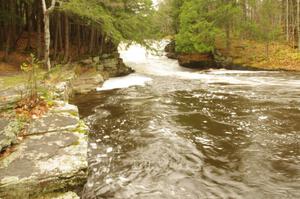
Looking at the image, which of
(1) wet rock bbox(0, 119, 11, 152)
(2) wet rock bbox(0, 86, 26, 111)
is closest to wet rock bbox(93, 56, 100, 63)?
(2) wet rock bbox(0, 86, 26, 111)

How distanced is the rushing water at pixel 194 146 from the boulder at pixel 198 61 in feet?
48.7

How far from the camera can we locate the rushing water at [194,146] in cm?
446

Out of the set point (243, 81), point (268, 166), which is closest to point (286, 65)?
point (243, 81)

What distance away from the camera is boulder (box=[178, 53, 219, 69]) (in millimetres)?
26236

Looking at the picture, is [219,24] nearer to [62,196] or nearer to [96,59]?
[96,59]

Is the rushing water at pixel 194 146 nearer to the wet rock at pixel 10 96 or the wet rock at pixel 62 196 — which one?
the wet rock at pixel 62 196

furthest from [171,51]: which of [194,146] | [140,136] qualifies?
[194,146]

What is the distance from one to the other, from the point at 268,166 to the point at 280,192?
0.87 meters

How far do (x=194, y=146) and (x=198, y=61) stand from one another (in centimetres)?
2173

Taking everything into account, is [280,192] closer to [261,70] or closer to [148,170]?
[148,170]

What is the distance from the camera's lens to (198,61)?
27031 millimetres

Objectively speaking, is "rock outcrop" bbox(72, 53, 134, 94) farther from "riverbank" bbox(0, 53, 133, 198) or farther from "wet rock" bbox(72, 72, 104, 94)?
"riverbank" bbox(0, 53, 133, 198)

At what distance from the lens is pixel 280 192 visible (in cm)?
430

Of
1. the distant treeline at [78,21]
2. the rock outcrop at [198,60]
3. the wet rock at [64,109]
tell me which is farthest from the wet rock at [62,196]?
the rock outcrop at [198,60]
